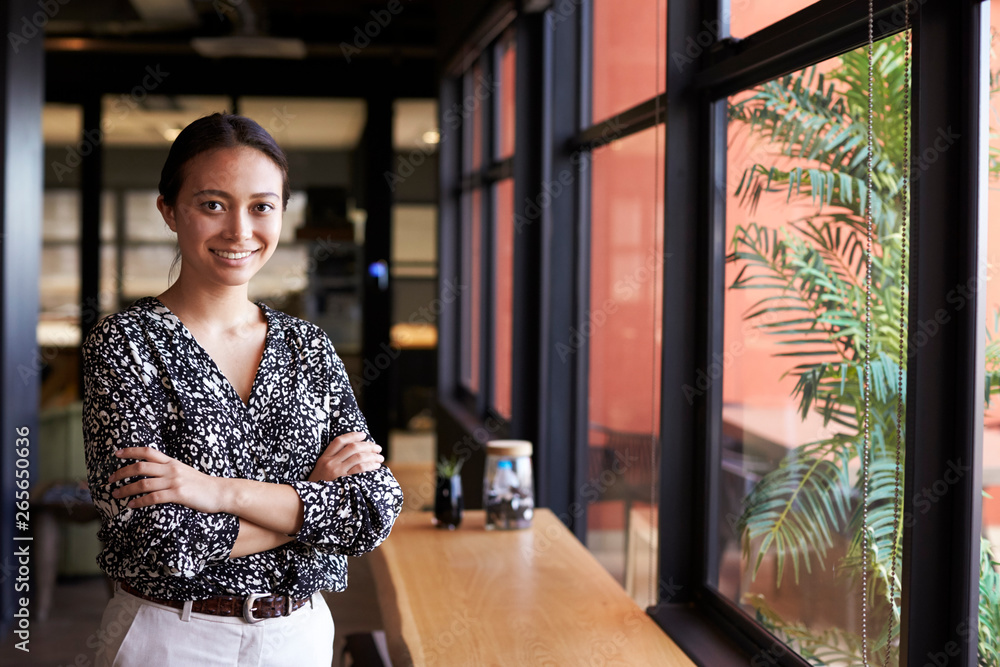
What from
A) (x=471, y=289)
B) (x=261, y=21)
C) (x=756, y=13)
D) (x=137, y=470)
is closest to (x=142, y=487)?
(x=137, y=470)

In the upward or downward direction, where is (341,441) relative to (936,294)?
downward

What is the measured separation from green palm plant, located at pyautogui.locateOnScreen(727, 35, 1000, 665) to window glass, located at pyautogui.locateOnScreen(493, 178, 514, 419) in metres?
2.81

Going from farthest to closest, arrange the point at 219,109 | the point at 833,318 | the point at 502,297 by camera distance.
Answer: the point at 219,109 → the point at 502,297 → the point at 833,318

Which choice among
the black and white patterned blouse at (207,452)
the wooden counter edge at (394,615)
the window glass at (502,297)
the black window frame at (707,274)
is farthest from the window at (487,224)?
the black and white patterned blouse at (207,452)

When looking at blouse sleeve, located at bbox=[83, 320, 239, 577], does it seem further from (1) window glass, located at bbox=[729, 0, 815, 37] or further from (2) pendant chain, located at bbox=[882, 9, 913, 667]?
(1) window glass, located at bbox=[729, 0, 815, 37]

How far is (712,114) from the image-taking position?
2.28 meters

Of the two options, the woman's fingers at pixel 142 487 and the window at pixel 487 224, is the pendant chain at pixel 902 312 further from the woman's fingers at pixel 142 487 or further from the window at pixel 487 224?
the window at pixel 487 224

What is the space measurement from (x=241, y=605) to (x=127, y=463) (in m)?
0.27

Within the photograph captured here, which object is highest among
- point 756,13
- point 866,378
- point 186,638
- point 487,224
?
point 756,13

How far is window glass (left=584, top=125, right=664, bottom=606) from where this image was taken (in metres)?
2.87

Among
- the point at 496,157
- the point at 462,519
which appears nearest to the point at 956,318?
the point at 462,519

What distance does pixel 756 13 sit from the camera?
2.03 meters

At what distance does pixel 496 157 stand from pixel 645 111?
2.56 meters

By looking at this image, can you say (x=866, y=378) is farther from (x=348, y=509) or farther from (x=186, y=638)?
(x=186, y=638)
